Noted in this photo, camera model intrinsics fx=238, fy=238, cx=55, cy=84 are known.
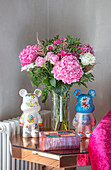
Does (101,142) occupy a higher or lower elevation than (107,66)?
lower

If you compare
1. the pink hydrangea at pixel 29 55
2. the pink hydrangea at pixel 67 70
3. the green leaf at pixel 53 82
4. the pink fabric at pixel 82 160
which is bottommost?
the pink fabric at pixel 82 160

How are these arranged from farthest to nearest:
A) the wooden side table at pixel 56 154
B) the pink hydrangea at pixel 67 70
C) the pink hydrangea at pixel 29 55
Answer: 1. the pink hydrangea at pixel 29 55
2. the pink hydrangea at pixel 67 70
3. the wooden side table at pixel 56 154

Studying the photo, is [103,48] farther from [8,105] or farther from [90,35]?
[8,105]

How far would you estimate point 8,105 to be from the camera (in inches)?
66.9

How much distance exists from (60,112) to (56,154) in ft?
1.13

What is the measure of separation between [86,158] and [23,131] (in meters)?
0.46

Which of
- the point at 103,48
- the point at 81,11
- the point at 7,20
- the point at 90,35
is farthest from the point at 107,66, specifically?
the point at 7,20

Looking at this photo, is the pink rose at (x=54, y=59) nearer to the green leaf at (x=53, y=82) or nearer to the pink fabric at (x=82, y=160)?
the green leaf at (x=53, y=82)

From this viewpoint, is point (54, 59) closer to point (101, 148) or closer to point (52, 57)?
point (52, 57)

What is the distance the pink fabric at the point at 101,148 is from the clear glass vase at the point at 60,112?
1.13ft

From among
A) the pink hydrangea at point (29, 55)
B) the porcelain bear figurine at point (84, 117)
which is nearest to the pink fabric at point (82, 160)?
the porcelain bear figurine at point (84, 117)

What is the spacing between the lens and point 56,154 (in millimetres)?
1194

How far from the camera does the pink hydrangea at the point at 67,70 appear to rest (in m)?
1.31

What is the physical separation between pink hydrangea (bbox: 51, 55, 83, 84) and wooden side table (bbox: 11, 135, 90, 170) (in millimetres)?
390
